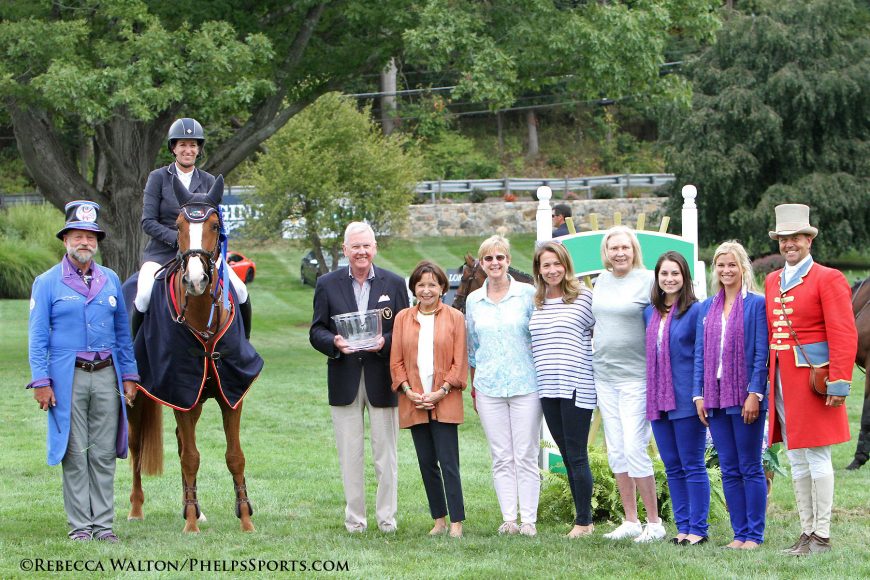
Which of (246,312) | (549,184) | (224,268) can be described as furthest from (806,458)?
(549,184)

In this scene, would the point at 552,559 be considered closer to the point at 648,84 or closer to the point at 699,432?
the point at 699,432

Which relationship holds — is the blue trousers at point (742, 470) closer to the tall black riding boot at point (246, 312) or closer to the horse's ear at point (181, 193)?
the tall black riding boot at point (246, 312)

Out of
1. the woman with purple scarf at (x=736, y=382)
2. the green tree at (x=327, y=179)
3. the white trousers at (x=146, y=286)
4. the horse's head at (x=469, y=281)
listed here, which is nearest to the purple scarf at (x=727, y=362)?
the woman with purple scarf at (x=736, y=382)

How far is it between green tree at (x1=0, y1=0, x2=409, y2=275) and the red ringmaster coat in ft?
36.4

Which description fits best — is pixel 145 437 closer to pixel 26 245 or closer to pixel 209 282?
pixel 209 282

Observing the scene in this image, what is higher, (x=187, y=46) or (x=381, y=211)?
(x=187, y=46)

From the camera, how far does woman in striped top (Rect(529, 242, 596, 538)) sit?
23.4ft

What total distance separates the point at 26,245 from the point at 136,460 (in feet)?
75.0

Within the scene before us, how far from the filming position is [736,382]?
21.9 ft

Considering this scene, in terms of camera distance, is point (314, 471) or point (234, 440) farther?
point (314, 471)

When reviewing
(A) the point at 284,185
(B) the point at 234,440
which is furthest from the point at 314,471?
(A) the point at 284,185

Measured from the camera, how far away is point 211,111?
655 inches

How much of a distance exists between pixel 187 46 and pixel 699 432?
454 inches

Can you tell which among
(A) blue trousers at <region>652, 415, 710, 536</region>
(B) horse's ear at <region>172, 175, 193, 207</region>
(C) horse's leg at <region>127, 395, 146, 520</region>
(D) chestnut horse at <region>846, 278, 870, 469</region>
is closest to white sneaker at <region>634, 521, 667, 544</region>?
(A) blue trousers at <region>652, 415, 710, 536</region>
